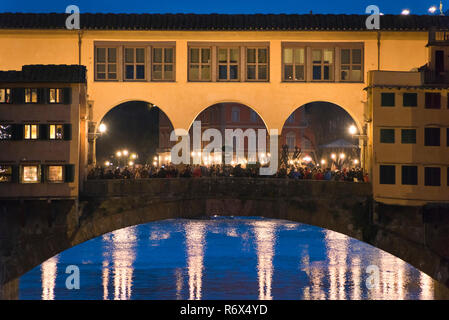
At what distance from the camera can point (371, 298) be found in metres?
54.8

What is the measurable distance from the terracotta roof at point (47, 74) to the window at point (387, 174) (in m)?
14.9

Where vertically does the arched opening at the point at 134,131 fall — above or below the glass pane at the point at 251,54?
below

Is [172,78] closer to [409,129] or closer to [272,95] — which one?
[272,95]

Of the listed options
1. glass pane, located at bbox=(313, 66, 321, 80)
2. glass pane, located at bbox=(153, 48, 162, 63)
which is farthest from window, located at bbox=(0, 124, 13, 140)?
glass pane, located at bbox=(313, 66, 321, 80)

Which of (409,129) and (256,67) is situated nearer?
(409,129)

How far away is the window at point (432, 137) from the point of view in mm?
41312

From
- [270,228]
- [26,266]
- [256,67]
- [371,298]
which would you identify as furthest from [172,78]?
[270,228]

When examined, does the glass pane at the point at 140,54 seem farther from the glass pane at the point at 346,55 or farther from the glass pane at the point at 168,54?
the glass pane at the point at 346,55

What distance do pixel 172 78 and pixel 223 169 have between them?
677 centimetres

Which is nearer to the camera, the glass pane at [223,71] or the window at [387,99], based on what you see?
the window at [387,99]

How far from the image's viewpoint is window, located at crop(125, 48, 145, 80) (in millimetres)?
47438

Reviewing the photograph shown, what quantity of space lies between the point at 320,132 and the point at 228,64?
56.9 m

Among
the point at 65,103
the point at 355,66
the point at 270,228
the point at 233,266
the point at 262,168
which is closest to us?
the point at 65,103

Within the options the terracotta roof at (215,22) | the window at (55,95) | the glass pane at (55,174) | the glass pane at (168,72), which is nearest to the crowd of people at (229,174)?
the glass pane at (55,174)
